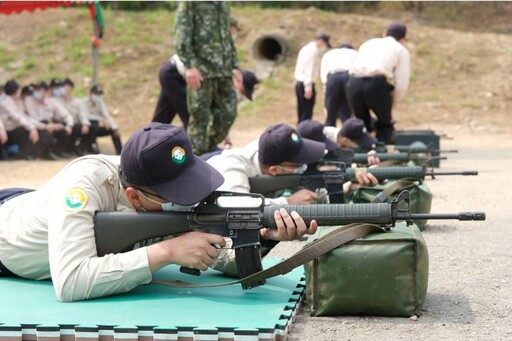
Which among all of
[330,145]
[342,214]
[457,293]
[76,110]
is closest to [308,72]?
[76,110]

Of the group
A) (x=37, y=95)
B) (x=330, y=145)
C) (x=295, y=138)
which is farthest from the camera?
(x=37, y=95)

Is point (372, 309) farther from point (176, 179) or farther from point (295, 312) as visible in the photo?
point (176, 179)

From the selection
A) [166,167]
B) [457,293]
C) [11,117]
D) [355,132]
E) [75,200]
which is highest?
[166,167]

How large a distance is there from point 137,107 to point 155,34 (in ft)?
11.5

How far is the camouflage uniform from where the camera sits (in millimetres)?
9477

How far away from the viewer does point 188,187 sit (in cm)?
399

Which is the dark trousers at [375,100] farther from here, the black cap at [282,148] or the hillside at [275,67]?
the hillside at [275,67]

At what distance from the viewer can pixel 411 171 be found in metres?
6.86

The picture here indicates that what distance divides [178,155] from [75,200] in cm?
50

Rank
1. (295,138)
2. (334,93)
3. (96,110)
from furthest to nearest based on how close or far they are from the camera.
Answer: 1. (96,110)
2. (334,93)
3. (295,138)

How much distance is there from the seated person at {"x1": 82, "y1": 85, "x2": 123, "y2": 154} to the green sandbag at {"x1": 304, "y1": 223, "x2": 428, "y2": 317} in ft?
37.6

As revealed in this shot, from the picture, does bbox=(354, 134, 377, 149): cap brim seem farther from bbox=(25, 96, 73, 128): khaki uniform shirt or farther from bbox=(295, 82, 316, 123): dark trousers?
bbox=(25, 96, 73, 128): khaki uniform shirt

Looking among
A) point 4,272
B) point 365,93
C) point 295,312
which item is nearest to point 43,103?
point 365,93

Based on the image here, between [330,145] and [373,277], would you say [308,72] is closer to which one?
[330,145]
